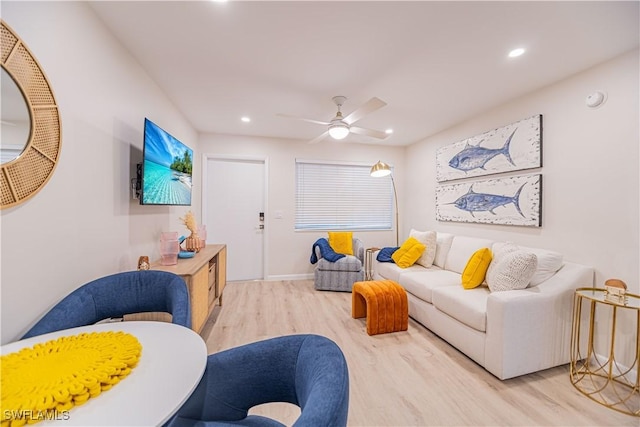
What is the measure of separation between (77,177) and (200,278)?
1064 mm

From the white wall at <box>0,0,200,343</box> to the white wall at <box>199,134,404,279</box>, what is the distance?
1891mm

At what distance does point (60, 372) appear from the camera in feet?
2.29

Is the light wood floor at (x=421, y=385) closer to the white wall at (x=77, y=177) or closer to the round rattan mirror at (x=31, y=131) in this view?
the white wall at (x=77, y=177)

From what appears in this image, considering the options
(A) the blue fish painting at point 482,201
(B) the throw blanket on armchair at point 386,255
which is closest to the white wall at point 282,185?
(B) the throw blanket on armchair at point 386,255

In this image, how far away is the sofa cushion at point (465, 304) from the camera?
1.97 metres

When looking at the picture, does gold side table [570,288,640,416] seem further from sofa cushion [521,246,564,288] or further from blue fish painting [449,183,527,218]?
blue fish painting [449,183,527,218]

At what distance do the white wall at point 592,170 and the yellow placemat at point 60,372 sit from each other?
122 inches

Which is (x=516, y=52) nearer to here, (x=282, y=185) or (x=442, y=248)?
(x=442, y=248)

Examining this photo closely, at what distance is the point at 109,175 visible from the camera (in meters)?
1.74

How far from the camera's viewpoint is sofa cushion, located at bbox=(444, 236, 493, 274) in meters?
2.87

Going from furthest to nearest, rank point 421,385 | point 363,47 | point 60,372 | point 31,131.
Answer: point 363,47
point 421,385
point 31,131
point 60,372

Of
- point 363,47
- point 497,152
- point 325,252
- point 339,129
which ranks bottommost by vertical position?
point 325,252

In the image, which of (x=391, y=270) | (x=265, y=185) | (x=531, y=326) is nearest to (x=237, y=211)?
(x=265, y=185)

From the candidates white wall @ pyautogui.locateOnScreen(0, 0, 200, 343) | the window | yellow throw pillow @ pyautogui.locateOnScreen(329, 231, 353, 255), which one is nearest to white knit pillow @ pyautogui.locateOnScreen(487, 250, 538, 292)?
yellow throw pillow @ pyautogui.locateOnScreen(329, 231, 353, 255)
